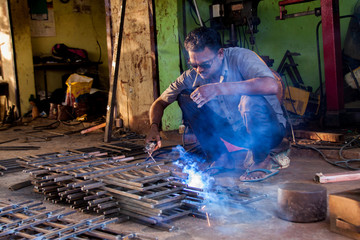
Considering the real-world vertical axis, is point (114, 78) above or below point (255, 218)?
above

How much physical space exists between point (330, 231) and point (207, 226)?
71 centimetres

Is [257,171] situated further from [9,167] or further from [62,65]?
A: [62,65]

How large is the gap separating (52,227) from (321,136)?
3159 millimetres

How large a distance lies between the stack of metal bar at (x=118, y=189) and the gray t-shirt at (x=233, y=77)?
2.79ft

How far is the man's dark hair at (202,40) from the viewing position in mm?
3336

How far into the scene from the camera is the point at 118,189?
291 centimetres

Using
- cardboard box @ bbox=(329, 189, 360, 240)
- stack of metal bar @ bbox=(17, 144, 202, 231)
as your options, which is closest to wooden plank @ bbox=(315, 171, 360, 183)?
cardboard box @ bbox=(329, 189, 360, 240)

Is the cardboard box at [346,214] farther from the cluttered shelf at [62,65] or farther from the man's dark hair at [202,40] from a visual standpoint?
the cluttered shelf at [62,65]

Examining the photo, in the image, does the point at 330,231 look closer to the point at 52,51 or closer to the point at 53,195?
the point at 53,195

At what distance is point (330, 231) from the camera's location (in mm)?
2389

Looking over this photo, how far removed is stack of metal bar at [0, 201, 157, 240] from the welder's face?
142 centimetres

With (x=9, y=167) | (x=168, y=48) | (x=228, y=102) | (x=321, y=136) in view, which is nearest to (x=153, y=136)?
(x=228, y=102)

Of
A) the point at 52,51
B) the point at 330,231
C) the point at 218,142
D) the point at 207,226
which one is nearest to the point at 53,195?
the point at 207,226

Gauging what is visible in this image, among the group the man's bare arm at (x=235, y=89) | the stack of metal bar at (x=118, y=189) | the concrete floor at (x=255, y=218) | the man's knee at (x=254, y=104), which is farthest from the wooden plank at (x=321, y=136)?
the stack of metal bar at (x=118, y=189)
